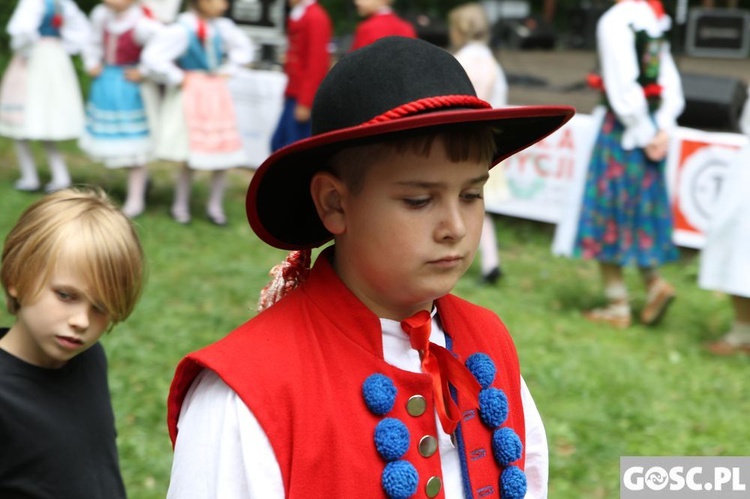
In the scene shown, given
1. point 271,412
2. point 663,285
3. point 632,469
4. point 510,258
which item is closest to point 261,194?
point 271,412

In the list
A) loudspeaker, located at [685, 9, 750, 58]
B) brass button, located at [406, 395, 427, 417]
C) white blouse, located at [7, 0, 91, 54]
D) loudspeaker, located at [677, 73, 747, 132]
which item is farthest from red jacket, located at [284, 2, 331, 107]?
loudspeaker, located at [685, 9, 750, 58]

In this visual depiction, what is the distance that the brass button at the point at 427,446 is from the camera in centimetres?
172

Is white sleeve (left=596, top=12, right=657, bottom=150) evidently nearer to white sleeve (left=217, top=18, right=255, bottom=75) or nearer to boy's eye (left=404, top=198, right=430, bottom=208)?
white sleeve (left=217, top=18, right=255, bottom=75)

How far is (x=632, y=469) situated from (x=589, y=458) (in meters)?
1.33

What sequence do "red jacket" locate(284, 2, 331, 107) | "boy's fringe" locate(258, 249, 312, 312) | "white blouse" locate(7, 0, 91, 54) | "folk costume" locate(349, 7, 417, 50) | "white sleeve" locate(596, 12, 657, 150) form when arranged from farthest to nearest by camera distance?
"white blouse" locate(7, 0, 91, 54) → "red jacket" locate(284, 2, 331, 107) → "folk costume" locate(349, 7, 417, 50) → "white sleeve" locate(596, 12, 657, 150) → "boy's fringe" locate(258, 249, 312, 312)

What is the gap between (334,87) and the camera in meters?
1.68

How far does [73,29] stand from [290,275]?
6.75m

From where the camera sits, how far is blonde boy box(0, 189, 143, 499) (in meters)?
2.28

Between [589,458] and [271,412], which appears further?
[589,458]

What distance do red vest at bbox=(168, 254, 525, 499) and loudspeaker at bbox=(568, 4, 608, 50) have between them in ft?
51.6

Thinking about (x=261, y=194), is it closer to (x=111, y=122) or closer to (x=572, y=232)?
(x=572, y=232)

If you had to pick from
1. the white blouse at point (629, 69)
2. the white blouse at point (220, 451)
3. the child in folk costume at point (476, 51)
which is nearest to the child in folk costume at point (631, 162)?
the white blouse at point (629, 69)

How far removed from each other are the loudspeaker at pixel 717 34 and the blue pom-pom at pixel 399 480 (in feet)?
49.0

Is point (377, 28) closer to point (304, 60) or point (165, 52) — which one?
point (304, 60)
